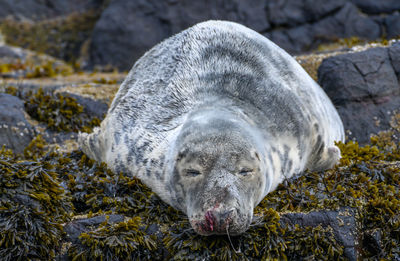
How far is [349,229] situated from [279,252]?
592 millimetres

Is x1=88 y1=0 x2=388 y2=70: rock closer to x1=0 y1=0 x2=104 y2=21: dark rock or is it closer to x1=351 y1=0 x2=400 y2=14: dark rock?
x1=351 y1=0 x2=400 y2=14: dark rock

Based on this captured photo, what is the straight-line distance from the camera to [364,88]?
668 centimetres

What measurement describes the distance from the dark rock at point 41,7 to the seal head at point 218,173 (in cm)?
1485

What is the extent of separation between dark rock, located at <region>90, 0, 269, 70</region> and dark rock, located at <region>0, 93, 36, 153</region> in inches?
319

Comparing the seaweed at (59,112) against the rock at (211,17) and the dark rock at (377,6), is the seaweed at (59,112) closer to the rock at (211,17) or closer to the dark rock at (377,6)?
the rock at (211,17)

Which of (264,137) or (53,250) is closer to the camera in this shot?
(53,250)

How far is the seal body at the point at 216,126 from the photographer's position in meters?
3.59

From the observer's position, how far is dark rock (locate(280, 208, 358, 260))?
383cm

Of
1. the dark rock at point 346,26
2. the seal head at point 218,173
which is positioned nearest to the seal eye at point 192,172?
the seal head at point 218,173

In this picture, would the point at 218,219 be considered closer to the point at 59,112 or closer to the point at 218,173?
the point at 218,173

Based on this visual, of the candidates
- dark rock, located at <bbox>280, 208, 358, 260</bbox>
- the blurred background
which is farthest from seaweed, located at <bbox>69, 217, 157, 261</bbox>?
the blurred background

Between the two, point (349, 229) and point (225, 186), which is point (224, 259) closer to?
point (225, 186)

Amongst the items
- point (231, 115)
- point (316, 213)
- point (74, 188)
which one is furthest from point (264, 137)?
point (74, 188)

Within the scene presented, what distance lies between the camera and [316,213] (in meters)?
3.97
